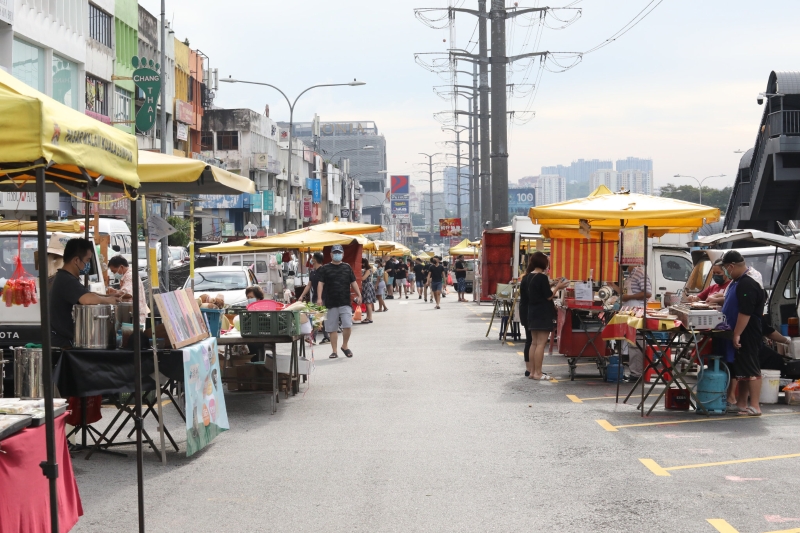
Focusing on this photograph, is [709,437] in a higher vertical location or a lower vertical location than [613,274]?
lower

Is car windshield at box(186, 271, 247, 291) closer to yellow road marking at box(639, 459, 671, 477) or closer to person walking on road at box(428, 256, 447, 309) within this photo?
person walking on road at box(428, 256, 447, 309)

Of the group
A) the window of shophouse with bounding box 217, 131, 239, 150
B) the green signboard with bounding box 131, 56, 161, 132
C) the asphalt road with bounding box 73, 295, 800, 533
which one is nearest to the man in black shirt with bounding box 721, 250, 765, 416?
the asphalt road with bounding box 73, 295, 800, 533

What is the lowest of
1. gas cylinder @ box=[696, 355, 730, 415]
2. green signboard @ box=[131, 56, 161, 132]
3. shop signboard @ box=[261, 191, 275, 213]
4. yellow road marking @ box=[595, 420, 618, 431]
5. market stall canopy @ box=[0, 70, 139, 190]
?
yellow road marking @ box=[595, 420, 618, 431]

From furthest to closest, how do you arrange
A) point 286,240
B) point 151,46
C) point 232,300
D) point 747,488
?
point 151,46, point 286,240, point 232,300, point 747,488

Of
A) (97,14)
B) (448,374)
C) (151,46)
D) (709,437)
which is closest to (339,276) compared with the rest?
(448,374)

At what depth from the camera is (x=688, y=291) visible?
16.6 m

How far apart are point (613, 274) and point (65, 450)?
559 inches

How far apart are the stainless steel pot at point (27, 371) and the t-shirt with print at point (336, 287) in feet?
37.9

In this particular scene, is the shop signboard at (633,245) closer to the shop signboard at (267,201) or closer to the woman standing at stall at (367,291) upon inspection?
the woman standing at stall at (367,291)

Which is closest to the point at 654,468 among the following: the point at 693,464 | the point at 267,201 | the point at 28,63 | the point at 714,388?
the point at 693,464

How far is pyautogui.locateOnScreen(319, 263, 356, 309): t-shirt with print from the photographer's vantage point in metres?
18.2

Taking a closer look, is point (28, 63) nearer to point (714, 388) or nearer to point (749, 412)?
point (714, 388)

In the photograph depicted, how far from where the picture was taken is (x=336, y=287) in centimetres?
1827

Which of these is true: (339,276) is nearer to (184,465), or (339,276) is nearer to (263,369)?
(263,369)
